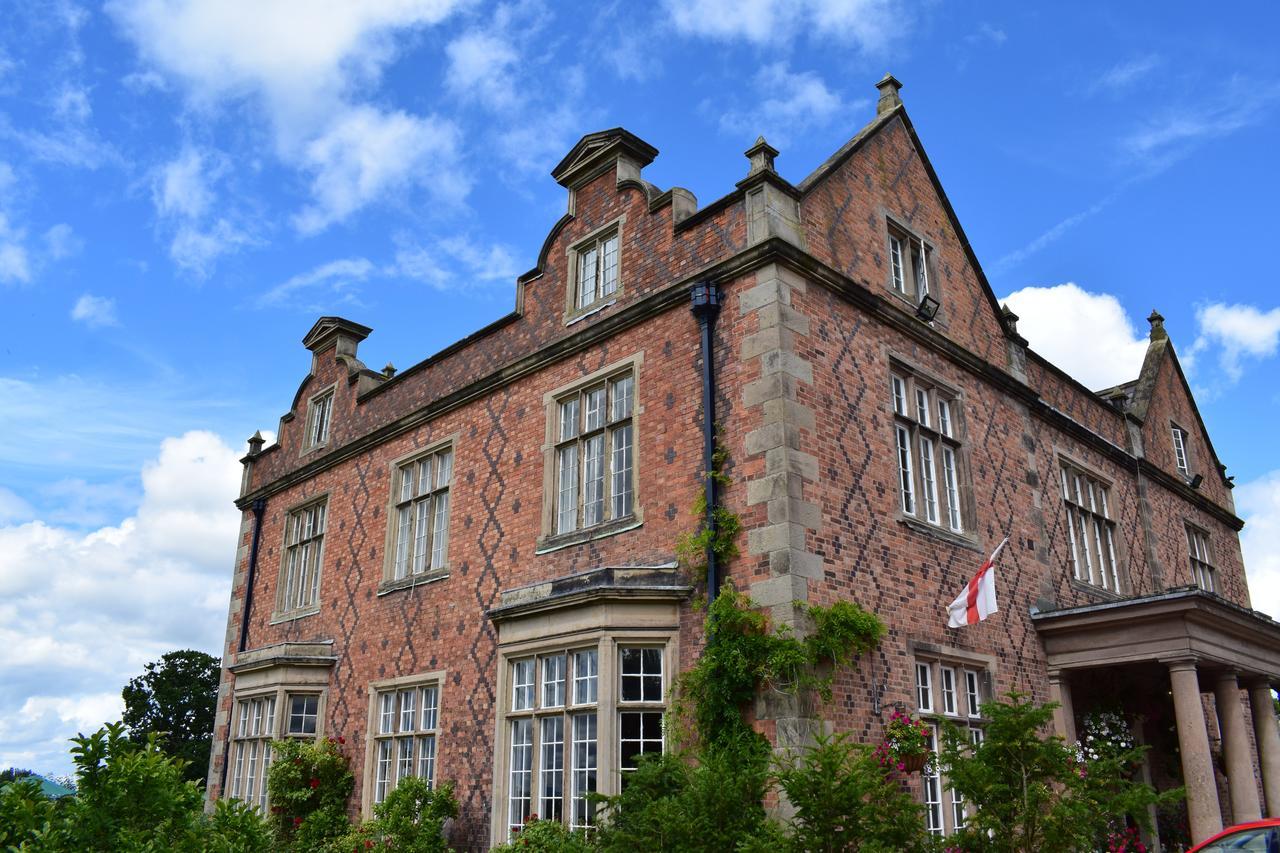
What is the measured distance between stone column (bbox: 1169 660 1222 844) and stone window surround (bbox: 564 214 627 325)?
832 cm

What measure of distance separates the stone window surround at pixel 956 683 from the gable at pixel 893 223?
14.8 feet

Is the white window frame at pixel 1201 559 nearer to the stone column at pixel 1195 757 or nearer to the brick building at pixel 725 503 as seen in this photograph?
the brick building at pixel 725 503

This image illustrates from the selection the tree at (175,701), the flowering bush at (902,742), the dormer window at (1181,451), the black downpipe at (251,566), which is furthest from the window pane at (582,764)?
the tree at (175,701)

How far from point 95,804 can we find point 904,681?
26.2 ft

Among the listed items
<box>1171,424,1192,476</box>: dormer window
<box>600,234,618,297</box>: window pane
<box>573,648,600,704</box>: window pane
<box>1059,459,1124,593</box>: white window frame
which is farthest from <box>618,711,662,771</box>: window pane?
<box>1171,424,1192,476</box>: dormer window

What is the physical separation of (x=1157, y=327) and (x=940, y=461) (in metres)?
12.8

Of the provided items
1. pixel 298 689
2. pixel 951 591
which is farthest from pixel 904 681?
pixel 298 689

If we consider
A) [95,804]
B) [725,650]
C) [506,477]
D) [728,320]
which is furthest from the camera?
[506,477]

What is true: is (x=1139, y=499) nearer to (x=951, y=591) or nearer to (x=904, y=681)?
(x=951, y=591)

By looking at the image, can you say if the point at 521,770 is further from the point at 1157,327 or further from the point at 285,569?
the point at 1157,327

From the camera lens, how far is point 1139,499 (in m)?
18.7

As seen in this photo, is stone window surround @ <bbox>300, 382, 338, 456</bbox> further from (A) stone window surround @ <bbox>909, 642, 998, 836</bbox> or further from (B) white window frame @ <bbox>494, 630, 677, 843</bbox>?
(A) stone window surround @ <bbox>909, 642, 998, 836</bbox>

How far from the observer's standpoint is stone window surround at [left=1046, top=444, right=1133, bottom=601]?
15766mm

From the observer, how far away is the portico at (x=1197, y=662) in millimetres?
11672
